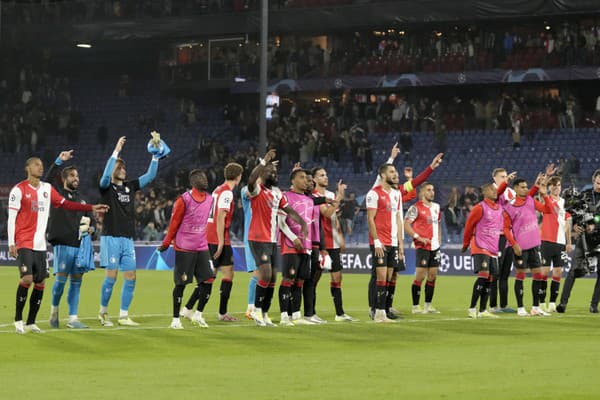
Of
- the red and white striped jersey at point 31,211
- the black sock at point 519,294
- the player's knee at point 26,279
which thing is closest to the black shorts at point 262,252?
the red and white striped jersey at point 31,211

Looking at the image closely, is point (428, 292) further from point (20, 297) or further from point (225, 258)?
point (20, 297)

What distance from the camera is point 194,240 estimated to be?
17.3 meters

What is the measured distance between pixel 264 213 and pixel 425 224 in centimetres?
464

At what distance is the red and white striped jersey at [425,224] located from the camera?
2098 centimetres

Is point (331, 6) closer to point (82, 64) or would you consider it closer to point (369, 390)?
point (82, 64)

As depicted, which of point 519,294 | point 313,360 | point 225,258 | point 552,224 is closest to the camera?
point 313,360

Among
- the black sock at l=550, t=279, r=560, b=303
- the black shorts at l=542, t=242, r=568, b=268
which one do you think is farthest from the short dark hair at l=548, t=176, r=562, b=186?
the black sock at l=550, t=279, r=560, b=303

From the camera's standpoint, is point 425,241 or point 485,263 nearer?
point 485,263

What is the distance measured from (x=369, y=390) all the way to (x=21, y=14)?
47676mm

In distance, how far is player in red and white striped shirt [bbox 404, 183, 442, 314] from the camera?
20828 mm

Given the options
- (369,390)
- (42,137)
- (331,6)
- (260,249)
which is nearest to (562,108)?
(331,6)

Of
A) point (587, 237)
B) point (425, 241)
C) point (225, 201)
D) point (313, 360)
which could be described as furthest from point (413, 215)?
point (313, 360)

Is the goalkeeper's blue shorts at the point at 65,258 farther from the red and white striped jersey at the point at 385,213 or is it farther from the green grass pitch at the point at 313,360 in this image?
the red and white striped jersey at the point at 385,213

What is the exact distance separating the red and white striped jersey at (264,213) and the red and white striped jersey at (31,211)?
2.67m
